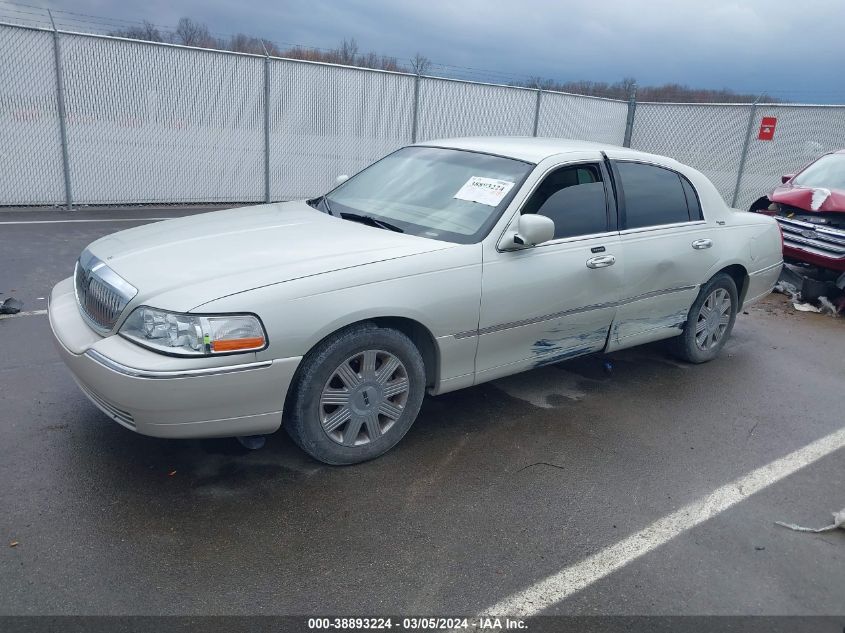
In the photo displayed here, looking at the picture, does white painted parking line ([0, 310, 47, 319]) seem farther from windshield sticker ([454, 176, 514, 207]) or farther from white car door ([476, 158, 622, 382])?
white car door ([476, 158, 622, 382])

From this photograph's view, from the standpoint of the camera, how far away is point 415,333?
3.78 meters

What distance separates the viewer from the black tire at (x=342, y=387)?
3.33 meters

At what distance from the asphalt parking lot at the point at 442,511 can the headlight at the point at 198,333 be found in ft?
2.52

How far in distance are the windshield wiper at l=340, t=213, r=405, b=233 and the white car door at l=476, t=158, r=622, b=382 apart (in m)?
0.60

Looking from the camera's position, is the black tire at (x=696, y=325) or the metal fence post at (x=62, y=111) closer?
the black tire at (x=696, y=325)

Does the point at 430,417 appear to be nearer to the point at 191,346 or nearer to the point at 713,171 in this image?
the point at 191,346

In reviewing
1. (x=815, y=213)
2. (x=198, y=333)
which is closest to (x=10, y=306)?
(x=198, y=333)

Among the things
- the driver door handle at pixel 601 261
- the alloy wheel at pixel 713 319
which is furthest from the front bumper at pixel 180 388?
the alloy wheel at pixel 713 319

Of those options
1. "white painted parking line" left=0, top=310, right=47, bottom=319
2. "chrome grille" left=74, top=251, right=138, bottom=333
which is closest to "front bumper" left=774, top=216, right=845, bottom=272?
"chrome grille" left=74, top=251, right=138, bottom=333

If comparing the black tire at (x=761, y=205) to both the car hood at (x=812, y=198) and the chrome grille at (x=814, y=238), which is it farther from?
the chrome grille at (x=814, y=238)

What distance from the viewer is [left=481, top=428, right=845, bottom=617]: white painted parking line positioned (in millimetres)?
2729

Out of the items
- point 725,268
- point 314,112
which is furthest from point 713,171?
point 725,268

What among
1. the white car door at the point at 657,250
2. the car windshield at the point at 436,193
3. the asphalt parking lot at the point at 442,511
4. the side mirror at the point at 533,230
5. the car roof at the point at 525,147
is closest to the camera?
the asphalt parking lot at the point at 442,511

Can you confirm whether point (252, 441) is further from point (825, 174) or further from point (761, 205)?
point (825, 174)
